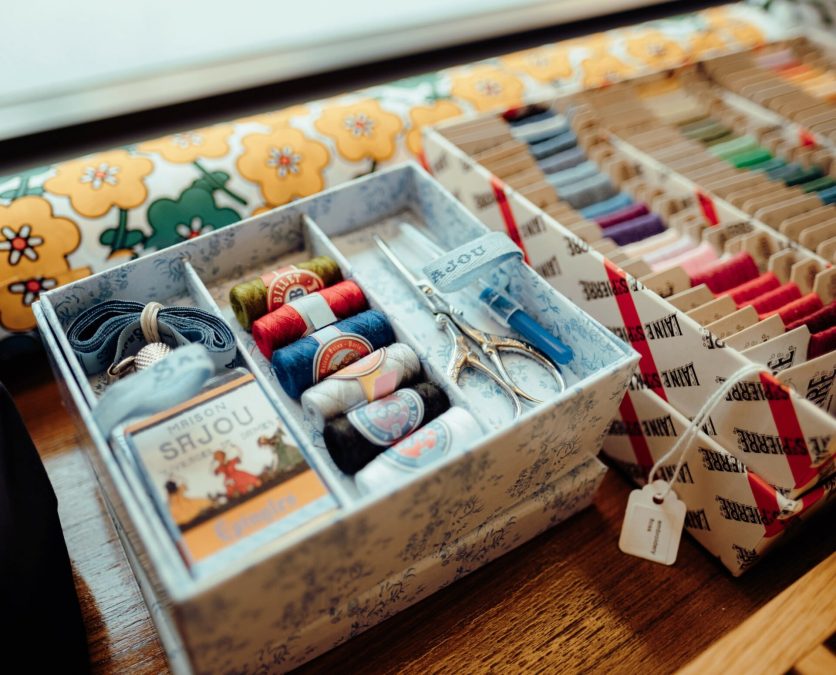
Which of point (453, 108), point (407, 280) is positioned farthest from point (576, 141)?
point (407, 280)

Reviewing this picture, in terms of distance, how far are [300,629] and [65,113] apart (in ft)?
3.46

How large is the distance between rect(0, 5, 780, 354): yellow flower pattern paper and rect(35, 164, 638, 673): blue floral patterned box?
23 centimetres

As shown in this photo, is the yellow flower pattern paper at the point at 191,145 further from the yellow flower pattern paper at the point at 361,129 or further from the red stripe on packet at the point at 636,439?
the red stripe on packet at the point at 636,439

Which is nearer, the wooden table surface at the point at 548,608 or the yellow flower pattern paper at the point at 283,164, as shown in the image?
the wooden table surface at the point at 548,608

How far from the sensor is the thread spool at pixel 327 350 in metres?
0.88

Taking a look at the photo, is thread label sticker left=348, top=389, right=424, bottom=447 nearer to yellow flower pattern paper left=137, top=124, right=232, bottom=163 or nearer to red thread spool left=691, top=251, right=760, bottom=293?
red thread spool left=691, top=251, right=760, bottom=293

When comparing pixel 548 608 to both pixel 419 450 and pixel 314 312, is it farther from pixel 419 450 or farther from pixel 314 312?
pixel 314 312

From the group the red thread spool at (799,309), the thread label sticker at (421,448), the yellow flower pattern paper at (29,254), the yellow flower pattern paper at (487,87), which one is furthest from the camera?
the yellow flower pattern paper at (487,87)

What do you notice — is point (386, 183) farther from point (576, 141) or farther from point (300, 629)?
point (300, 629)

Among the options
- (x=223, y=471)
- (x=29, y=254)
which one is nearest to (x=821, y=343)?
(x=223, y=471)

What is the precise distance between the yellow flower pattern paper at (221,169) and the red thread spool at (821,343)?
0.78 meters

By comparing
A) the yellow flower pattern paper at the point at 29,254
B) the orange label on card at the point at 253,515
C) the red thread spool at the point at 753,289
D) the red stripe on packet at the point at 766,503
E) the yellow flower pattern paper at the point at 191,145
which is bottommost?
the red stripe on packet at the point at 766,503

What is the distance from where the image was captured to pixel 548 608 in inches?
36.6

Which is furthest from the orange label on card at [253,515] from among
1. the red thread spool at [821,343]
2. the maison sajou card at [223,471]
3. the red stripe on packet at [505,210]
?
the red thread spool at [821,343]
